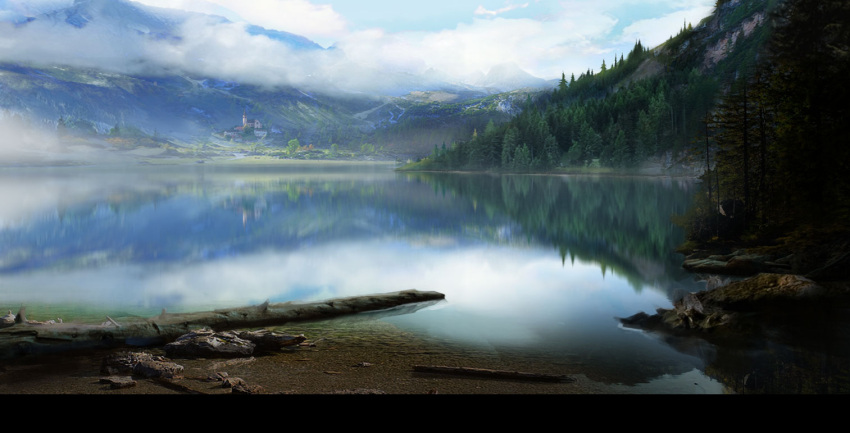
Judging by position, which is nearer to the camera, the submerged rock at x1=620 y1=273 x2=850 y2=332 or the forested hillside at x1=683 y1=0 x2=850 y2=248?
the submerged rock at x1=620 y1=273 x2=850 y2=332

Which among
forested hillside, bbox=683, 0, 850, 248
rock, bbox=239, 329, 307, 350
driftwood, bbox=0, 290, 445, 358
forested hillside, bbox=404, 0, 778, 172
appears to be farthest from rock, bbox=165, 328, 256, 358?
forested hillside, bbox=404, 0, 778, 172

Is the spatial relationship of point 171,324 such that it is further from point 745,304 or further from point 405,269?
point 745,304

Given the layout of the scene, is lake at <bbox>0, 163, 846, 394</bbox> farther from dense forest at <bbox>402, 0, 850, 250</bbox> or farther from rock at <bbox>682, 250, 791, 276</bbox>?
dense forest at <bbox>402, 0, 850, 250</bbox>

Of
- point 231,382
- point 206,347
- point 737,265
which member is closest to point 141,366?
point 206,347

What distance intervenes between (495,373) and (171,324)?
401 centimetres

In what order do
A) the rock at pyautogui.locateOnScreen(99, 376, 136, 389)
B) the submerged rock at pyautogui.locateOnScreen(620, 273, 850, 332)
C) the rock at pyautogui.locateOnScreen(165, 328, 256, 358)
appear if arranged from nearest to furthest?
the rock at pyautogui.locateOnScreen(99, 376, 136, 389), the rock at pyautogui.locateOnScreen(165, 328, 256, 358), the submerged rock at pyautogui.locateOnScreen(620, 273, 850, 332)

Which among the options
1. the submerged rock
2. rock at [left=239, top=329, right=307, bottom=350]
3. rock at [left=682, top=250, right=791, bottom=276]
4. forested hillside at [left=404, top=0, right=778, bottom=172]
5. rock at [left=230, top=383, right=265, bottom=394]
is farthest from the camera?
Result: forested hillside at [left=404, top=0, right=778, bottom=172]

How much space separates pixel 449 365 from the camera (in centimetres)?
495

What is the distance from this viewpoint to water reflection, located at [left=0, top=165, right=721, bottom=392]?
637 cm

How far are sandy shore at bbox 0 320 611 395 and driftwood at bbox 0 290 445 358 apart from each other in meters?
0.17

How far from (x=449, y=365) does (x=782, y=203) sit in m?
6.07

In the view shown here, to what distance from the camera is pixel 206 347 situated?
518 cm

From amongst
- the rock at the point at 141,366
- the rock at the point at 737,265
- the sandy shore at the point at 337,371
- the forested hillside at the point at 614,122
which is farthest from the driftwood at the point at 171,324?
the forested hillside at the point at 614,122
